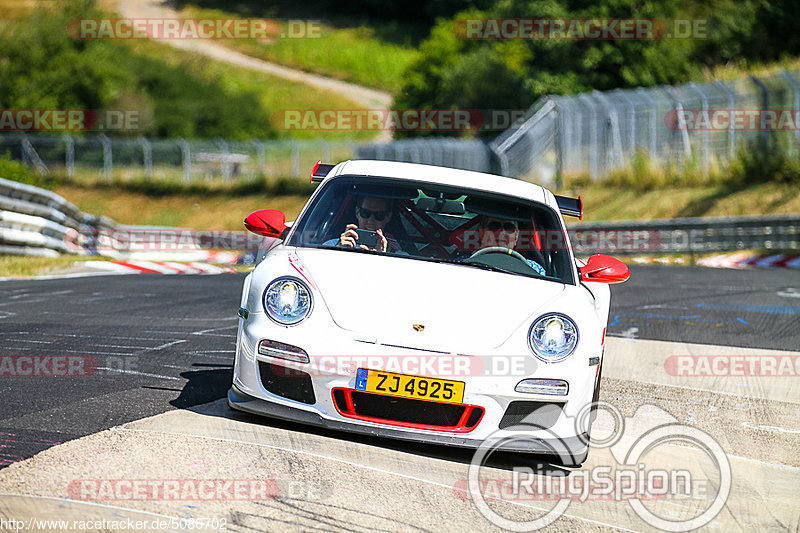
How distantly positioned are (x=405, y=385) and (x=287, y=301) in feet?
2.35

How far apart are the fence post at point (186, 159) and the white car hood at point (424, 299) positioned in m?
35.6

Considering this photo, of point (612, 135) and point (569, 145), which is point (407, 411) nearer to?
point (612, 135)

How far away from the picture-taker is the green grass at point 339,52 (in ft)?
268

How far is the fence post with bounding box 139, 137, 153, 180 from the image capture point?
40906mm

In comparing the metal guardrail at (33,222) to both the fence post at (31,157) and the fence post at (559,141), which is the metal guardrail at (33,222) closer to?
the fence post at (559,141)

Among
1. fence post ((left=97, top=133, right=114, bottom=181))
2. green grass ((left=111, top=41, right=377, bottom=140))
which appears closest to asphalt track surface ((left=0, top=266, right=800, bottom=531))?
fence post ((left=97, top=133, right=114, bottom=181))

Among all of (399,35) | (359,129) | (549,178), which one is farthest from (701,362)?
(399,35)

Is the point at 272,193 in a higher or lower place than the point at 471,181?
lower

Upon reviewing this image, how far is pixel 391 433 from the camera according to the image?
4.80 metres

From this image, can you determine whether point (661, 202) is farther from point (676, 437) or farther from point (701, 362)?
point (676, 437)

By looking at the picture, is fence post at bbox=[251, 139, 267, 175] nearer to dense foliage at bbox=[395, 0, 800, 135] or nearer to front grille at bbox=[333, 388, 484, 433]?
dense foliage at bbox=[395, 0, 800, 135]

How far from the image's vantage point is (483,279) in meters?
5.34

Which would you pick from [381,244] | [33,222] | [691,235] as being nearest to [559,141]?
[691,235]

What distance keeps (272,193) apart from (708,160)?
20.5 meters
